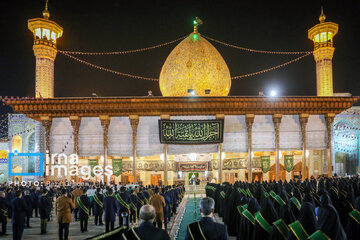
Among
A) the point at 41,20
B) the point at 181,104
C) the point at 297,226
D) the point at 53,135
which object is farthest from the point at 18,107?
the point at 297,226

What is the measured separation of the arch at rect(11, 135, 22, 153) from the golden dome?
1904 cm

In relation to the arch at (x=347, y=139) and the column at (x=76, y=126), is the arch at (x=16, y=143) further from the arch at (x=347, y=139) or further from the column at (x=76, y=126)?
the arch at (x=347, y=139)

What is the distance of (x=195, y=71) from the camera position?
91.6 feet

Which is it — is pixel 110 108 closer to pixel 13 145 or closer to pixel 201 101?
pixel 201 101

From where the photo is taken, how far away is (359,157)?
117 feet

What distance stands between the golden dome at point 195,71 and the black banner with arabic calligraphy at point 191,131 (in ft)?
13.1

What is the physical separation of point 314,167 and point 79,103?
2068 centimetres

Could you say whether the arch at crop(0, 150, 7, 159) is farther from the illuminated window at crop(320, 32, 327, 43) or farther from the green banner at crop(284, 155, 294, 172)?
the illuminated window at crop(320, 32, 327, 43)

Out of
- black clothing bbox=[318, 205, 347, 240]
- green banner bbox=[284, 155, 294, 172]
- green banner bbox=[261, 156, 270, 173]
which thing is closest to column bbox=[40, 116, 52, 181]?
green banner bbox=[261, 156, 270, 173]

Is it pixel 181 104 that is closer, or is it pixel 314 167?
pixel 181 104

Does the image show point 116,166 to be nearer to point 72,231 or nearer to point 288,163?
point 288,163

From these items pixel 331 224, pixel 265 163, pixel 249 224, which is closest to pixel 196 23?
pixel 265 163

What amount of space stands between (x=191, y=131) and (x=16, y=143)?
23510mm

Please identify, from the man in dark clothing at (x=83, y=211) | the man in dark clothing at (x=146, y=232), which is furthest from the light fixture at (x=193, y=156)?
the man in dark clothing at (x=146, y=232)
